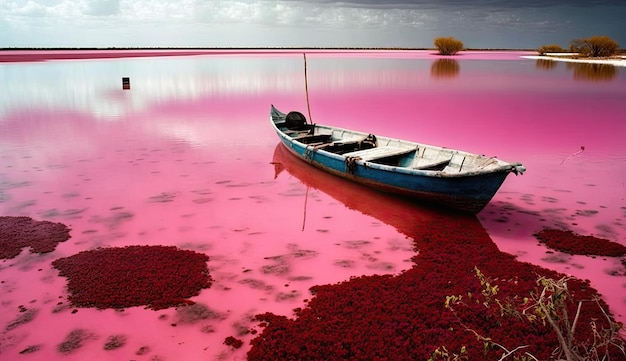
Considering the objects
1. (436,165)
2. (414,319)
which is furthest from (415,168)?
(414,319)

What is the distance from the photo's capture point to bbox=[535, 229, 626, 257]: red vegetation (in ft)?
21.7

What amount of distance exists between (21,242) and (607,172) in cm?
1194

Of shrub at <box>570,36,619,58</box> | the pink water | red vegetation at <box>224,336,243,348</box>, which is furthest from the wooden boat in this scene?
shrub at <box>570,36,619,58</box>

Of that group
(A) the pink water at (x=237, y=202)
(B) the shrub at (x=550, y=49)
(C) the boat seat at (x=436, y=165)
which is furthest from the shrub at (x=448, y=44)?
(C) the boat seat at (x=436, y=165)

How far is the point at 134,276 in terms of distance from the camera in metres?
5.95

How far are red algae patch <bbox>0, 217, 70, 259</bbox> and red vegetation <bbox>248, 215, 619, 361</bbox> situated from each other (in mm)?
4068

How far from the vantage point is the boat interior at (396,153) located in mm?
8898

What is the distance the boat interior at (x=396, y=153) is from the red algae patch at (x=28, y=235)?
18.3 feet

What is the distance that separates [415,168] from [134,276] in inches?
222

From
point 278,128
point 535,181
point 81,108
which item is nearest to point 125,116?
point 81,108

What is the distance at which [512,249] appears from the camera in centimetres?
690

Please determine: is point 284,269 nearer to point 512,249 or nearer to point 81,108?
point 512,249

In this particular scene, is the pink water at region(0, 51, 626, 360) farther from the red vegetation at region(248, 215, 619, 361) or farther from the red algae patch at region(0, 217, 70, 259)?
the red vegetation at region(248, 215, 619, 361)

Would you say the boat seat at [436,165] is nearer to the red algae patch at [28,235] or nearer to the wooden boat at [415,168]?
the wooden boat at [415,168]
